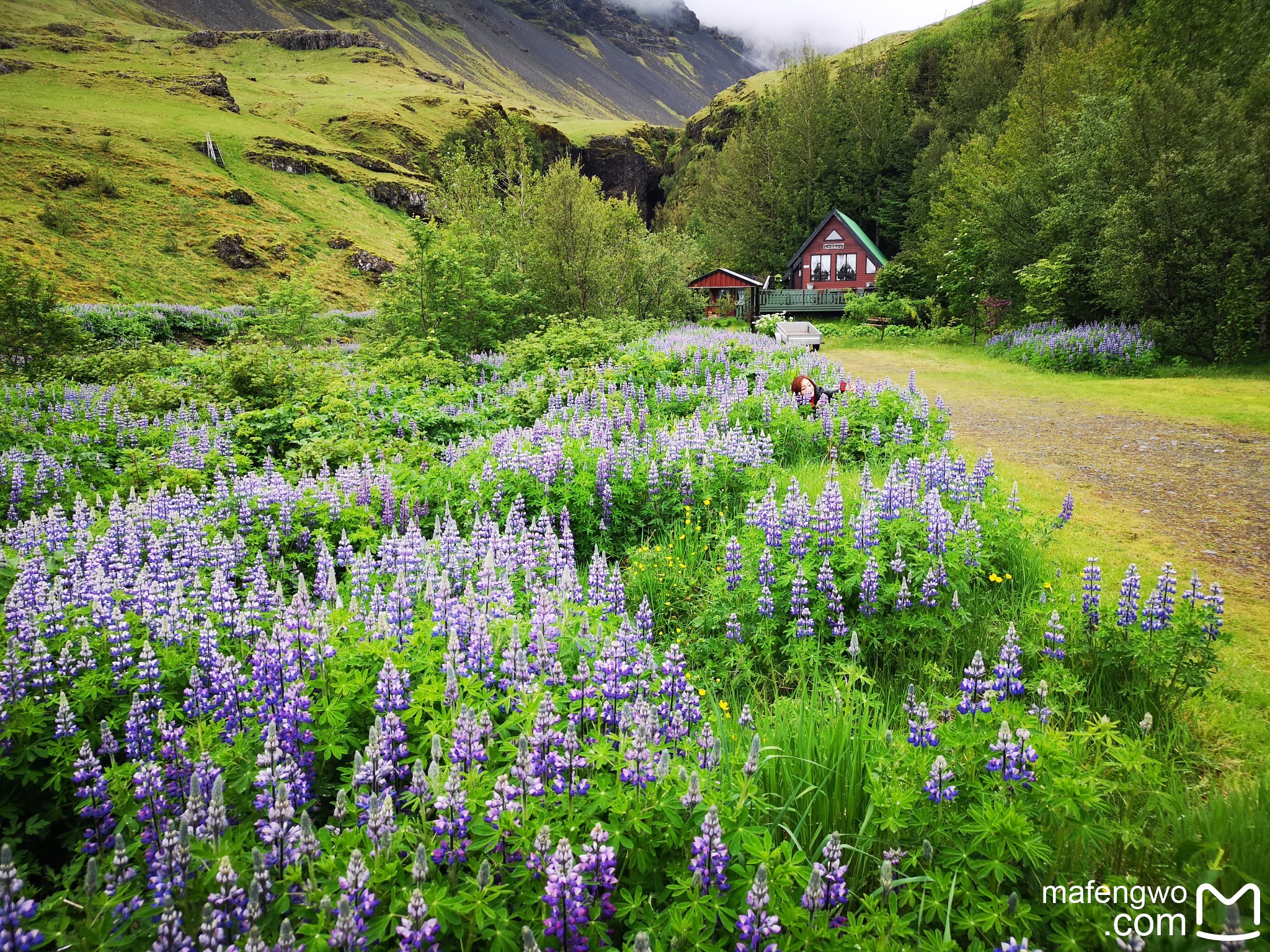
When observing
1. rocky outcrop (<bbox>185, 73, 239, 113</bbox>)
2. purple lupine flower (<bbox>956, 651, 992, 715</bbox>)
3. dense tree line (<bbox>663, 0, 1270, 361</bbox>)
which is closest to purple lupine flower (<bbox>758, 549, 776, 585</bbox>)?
purple lupine flower (<bbox>956, 651, 992, 715</bbox>)

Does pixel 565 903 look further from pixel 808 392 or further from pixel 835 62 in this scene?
pixel 835 62

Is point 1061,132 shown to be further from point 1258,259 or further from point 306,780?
point 306,780

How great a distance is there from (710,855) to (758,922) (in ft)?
0.84

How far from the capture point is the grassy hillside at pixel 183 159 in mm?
41375

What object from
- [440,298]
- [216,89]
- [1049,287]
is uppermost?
[216,89]

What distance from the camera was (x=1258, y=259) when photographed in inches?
672

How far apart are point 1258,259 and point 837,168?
4325cm

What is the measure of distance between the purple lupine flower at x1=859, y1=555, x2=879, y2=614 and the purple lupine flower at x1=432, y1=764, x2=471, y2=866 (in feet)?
11.1

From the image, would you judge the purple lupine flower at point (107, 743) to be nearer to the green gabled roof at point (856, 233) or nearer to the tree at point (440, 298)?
the tree at point (440, 298)

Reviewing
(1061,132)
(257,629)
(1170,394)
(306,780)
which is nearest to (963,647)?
(306,780)

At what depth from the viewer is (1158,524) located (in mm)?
7289

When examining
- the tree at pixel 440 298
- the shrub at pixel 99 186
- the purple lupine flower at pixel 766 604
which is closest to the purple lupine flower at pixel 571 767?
the purple lupine flower at pixel 766 604

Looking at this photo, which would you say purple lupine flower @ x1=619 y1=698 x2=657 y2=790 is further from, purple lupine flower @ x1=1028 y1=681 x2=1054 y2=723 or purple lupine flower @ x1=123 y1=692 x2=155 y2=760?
purple lupine flower @ x1=123 y1=692 x2=155 y2=760

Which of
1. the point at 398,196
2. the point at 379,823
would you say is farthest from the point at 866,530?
the point at 398,196
